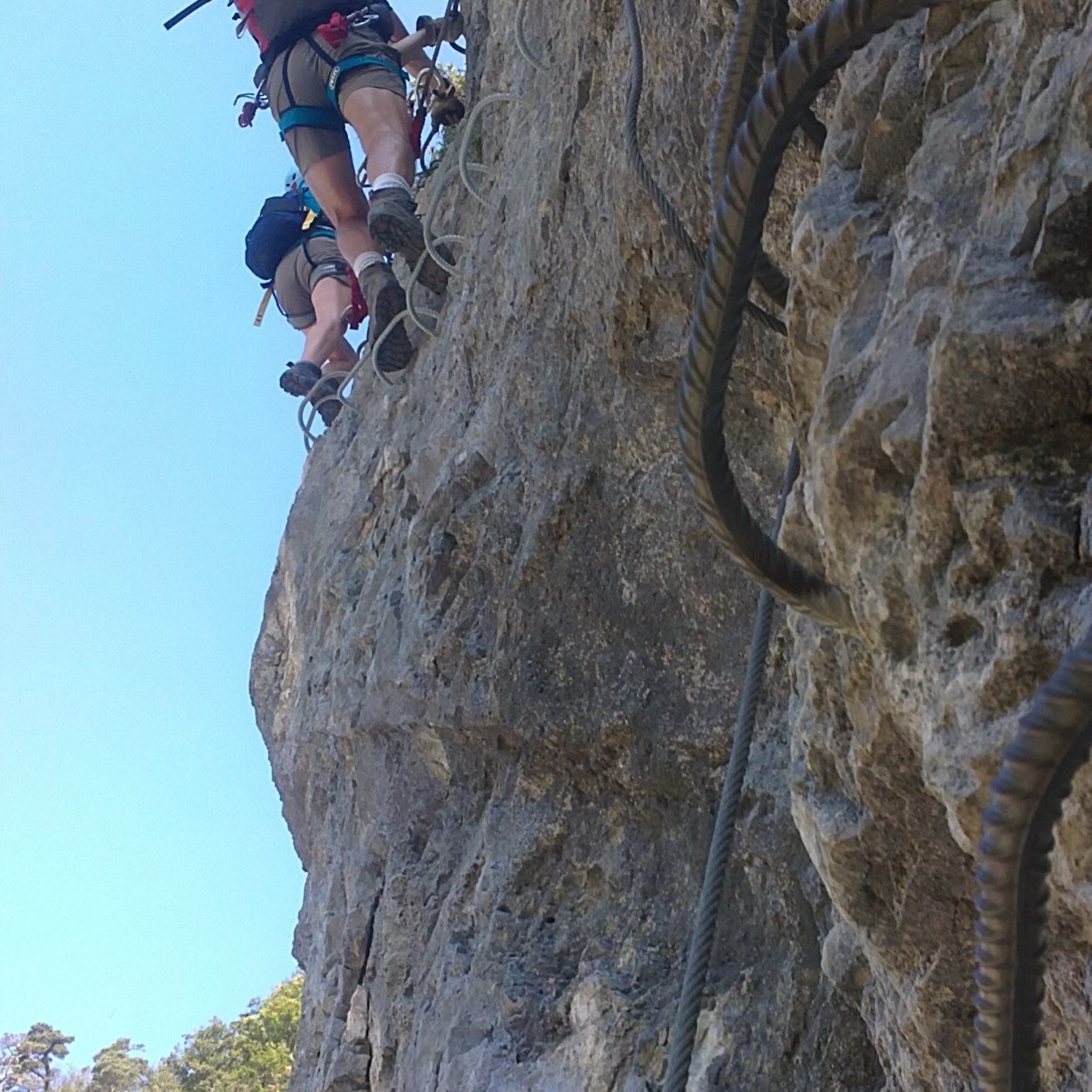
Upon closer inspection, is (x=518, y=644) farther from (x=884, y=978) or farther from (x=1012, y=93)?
(x=1012, y=93)

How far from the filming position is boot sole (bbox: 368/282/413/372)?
489 centimetres

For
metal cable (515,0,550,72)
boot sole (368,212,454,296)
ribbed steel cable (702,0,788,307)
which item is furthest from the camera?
boot sole (368,212,454,296)

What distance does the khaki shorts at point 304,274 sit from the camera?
6.84 metres

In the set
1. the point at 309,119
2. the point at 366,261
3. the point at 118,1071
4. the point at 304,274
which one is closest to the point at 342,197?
the point at 309,119

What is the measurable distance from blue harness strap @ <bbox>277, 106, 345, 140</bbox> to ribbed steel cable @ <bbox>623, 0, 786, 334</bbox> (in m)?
3.08

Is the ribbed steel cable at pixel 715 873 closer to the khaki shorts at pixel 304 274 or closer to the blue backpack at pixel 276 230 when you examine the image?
the khaki shorts at pixel 304 274

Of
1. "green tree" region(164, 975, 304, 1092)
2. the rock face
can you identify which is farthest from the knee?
"green tree" region(164, 975, 304, 1092)

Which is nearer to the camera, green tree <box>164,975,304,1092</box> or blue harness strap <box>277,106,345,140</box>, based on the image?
blue harness strap <box>277,106,345,140</box>

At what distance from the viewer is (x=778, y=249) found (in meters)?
2.67

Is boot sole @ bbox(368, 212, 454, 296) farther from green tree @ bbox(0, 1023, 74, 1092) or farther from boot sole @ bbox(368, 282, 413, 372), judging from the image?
green tree @ bbox(0, 1023, 74, 1092)

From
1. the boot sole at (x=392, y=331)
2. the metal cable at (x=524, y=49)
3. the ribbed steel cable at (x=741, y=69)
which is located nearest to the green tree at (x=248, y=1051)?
the boot sole at (x=392, y=331)

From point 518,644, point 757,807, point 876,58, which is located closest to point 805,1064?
point 757,807

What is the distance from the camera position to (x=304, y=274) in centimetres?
711

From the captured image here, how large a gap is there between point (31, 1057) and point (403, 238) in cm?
1192
